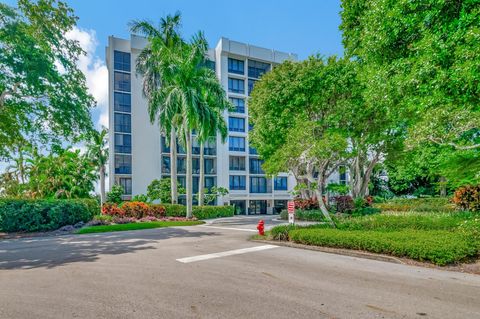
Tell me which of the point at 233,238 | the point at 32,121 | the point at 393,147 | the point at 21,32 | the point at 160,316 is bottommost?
the point at 233,238

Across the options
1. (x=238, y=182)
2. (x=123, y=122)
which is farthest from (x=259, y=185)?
(x=123, y=122)

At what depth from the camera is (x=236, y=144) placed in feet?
132

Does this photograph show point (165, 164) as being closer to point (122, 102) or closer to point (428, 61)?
point (122, 102)

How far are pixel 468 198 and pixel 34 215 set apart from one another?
24998mm

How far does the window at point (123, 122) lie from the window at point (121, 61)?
6.06 meters

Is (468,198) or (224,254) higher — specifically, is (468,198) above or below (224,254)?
above

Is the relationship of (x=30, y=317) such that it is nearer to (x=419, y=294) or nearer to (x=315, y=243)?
(x=419, y=294)

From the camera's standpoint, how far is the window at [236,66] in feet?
134

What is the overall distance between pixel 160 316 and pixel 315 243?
7.38 m

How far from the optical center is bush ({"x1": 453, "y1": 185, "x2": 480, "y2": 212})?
1669 cm

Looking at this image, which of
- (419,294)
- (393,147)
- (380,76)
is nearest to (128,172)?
(393,147)

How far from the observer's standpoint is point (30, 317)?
4.61m

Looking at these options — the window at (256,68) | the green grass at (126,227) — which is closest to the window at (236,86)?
the window at (256,68)

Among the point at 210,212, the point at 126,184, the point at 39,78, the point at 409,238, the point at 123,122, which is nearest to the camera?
the point at 409,238
